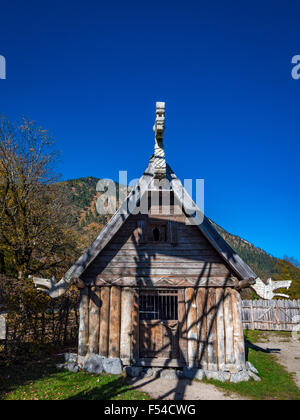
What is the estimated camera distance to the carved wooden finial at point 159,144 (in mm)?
8008

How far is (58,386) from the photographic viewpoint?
684 centimetres

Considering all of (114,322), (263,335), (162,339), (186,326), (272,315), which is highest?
(114,322)

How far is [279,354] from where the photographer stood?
13.0 m

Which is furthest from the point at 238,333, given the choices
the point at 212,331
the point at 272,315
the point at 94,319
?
the point at 272,315

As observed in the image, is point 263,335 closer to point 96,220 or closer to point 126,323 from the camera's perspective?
point 126,323

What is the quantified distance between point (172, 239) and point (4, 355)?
20.8 feet

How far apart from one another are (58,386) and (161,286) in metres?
3.70

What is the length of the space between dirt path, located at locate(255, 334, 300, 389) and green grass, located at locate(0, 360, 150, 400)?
17.7 feet

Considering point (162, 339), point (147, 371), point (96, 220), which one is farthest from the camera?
point (96, 220)

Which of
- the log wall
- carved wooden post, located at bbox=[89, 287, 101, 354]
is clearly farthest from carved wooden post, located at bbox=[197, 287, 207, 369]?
carved wooden post, located at bbox=[89, 287, 101, 354]

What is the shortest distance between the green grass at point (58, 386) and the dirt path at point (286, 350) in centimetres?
539

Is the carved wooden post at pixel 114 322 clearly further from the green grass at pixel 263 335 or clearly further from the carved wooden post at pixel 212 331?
the green grass at pixel 263 335

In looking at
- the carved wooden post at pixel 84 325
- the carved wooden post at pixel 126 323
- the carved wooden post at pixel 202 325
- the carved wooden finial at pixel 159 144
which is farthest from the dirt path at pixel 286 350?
the carved wooden finial at pixel 159 144
